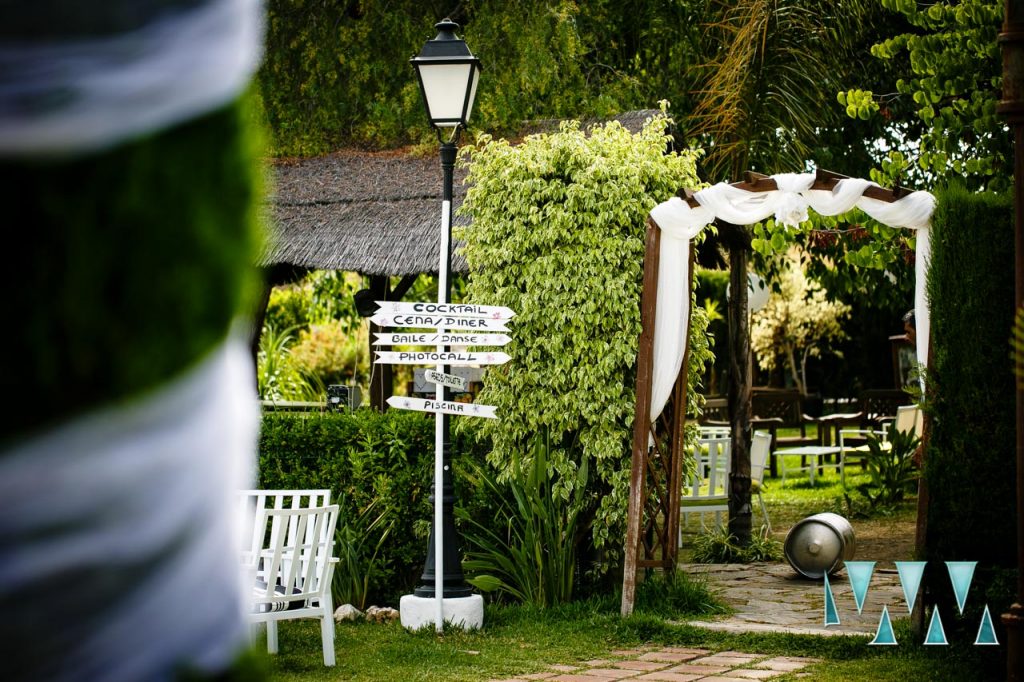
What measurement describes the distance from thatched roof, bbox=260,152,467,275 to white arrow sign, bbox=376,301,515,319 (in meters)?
2.65

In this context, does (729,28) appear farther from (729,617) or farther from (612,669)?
(612,669)

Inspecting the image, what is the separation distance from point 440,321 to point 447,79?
1.58 metres

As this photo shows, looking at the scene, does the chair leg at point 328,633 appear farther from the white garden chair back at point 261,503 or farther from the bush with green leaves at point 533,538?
the bush with green leaves at point 533,538

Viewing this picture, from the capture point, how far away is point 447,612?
8320mm

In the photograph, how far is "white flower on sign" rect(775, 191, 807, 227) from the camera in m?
8.43

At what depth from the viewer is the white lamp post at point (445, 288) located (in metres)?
8.32

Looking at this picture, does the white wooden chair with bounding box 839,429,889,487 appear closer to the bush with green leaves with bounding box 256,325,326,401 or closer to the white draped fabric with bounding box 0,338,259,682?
the bush with green leaves with bounding box 256,325,326,401

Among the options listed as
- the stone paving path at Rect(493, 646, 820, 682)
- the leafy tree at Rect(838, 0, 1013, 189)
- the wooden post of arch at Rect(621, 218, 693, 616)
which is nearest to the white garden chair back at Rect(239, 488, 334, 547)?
the stone paving path at Rect(493, 646, 820, 682)

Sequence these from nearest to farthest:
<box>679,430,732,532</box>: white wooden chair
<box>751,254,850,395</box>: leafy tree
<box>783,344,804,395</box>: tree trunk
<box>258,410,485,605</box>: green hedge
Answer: <box>258,410,485,605</box>: green hedge
<box>679,430,732,532</box>: white wooden chair
<box>751,254,850,395</box>: leafy tree
<box>783,344,804,395</box>: tree trunk

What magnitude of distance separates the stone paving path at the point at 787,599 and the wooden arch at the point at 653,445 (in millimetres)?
611

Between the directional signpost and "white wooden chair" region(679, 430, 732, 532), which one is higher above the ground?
the directional signpost

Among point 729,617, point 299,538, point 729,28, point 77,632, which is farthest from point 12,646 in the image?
point 729,28

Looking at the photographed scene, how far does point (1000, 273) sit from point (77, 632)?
6891 mm

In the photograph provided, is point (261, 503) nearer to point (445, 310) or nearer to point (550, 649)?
point (445, 310)
